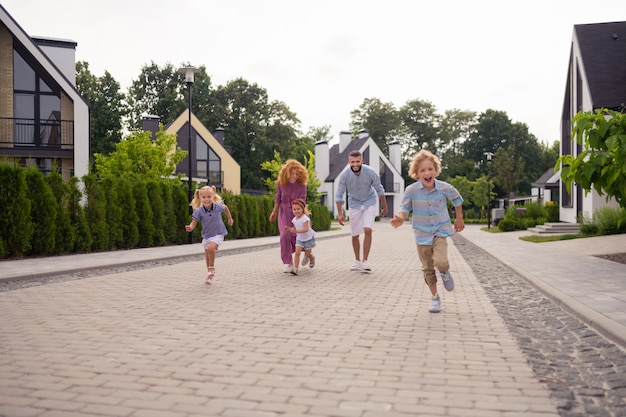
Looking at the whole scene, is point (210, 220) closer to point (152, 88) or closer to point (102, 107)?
point (102, 107)

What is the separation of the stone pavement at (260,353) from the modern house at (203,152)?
36710 mm

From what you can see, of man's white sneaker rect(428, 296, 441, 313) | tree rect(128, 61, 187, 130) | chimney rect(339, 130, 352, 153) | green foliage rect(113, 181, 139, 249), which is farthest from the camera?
chimney rect(339, 130, 352, 153)

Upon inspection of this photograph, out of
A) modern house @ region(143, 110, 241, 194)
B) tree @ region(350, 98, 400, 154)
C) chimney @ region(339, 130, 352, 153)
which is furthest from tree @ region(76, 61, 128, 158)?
tree @ region(350, 98, 400, 154)

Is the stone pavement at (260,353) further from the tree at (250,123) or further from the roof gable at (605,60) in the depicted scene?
the tree at (250,123)

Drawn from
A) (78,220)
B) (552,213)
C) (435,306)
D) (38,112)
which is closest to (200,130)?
(38,112)

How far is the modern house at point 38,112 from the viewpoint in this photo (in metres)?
23.1

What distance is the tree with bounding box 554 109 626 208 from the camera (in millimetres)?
9812

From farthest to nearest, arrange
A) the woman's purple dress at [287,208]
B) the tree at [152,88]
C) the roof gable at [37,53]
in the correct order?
1. the tree at [152,88]
2. the roof gable at [37,53]
3. the woman's purple dress at [287,208]

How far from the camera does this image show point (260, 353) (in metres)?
4.30

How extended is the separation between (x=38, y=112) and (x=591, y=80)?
73.2 feet

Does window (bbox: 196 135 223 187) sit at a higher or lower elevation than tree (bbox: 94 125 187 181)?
higher

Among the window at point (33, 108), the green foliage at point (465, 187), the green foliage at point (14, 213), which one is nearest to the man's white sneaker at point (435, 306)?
the green foliage at point (14, 213)

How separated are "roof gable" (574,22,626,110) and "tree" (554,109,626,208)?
13065 millimetres

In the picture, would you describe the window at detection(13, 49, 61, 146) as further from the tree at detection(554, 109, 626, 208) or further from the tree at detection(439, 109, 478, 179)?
the tree at detection(439, 109, 478, 179)
